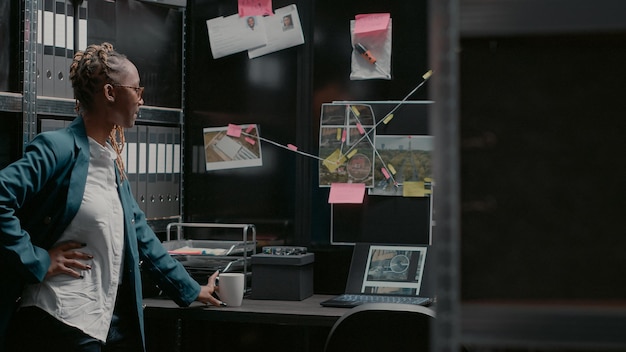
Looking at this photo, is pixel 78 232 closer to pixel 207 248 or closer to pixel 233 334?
pixel 207 248

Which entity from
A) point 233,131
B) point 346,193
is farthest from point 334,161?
point 233,131

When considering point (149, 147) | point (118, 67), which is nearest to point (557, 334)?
point (118, 67)

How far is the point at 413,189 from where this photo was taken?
9.90 ft

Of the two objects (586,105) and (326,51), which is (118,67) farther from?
(586,105)

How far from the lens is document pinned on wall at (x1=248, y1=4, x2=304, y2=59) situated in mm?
3150

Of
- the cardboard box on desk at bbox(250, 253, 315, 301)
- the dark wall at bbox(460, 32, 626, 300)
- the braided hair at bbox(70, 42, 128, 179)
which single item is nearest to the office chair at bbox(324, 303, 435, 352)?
the cardboard box on desk at bbox(250, 253, 315, 301)

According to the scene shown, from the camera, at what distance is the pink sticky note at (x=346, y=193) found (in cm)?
306

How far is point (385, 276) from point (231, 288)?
0.55 meters

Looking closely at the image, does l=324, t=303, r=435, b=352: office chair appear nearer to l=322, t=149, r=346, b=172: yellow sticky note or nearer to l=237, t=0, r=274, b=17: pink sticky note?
l=322, t=149, r=346, b=172: yellow sticky note

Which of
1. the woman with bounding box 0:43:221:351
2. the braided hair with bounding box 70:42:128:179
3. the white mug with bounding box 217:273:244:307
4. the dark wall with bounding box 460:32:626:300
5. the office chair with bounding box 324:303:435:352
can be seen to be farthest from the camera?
the white mug with bounding box 217:273:244:307

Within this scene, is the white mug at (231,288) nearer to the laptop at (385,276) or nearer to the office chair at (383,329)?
the laptop at (385,276)

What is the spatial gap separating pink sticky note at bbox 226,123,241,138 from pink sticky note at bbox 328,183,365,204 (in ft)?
1.39

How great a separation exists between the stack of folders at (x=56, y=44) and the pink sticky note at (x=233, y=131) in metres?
0.69

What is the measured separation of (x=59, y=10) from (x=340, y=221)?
1210 mm
